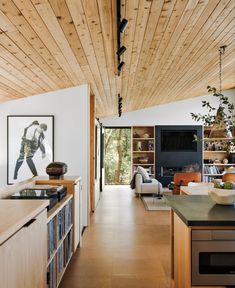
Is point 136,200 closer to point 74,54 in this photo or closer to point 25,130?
point 25,130

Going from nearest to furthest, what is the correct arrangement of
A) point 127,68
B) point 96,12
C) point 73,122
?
point 96,12 < point 127,68 < point 73,122

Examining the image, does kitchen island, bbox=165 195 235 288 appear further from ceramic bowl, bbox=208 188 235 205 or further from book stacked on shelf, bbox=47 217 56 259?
book stacked on shelf, bbox=47 217 56 259

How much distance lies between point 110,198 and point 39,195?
5.41 meters

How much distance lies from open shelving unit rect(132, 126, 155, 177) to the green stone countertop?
761cm

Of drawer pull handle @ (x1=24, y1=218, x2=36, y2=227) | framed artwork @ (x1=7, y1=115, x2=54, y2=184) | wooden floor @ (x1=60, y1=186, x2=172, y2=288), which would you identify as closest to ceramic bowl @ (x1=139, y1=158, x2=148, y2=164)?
wooden floor @ (x1=60, y1=186, x2=172, y2=288)

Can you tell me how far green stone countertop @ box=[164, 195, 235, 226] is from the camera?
1967mm

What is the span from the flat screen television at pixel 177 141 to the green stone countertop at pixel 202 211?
25.1 ft

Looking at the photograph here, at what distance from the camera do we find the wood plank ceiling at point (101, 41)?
2574 mm

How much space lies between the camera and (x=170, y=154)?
1045 cm

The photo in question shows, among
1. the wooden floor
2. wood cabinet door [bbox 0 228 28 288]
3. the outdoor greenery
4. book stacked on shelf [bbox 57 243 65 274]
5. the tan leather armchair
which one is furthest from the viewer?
the outdoor greenery

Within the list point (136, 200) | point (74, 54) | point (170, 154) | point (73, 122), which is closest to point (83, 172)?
point (73, 122)

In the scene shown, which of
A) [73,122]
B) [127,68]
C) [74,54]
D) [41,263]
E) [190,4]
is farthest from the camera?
[73,122]

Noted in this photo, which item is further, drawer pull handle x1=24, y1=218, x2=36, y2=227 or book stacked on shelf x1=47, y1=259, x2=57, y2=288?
book stacked on shelf x1=47, y1=259, x2=57, y2=288

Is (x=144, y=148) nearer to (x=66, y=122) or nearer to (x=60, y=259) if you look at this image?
(x=66, y=122)
